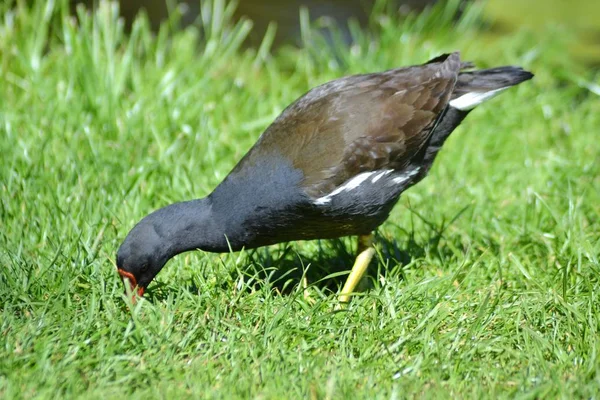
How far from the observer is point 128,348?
3070mm

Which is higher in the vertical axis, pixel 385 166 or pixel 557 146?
pixel 385 166

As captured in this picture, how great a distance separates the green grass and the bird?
6.9 inches

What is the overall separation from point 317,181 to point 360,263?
58 centimetres

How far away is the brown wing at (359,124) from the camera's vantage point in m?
3.64

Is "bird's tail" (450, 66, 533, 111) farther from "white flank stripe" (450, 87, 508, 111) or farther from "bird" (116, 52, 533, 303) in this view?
"bird" (116, 52, 533, 303)

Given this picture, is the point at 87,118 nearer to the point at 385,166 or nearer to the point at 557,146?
the point at 385,166

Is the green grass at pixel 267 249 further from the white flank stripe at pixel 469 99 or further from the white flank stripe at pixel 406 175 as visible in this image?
the white flank stripe at pixel 469 99

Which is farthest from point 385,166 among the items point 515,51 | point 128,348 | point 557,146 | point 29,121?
point 515,51

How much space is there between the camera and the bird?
3564 mm

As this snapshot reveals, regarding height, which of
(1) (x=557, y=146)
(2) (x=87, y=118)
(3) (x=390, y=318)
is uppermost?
(2) (x=87, y=118)

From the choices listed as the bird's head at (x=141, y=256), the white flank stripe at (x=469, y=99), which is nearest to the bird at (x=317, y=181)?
the bird's head at (x=141, y=256)

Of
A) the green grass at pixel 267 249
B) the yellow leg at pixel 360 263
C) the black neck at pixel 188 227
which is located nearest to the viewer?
the green grass at pixel 267 249

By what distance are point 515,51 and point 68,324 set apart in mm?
4738

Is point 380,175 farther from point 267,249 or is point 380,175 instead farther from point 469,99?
point 267,249
